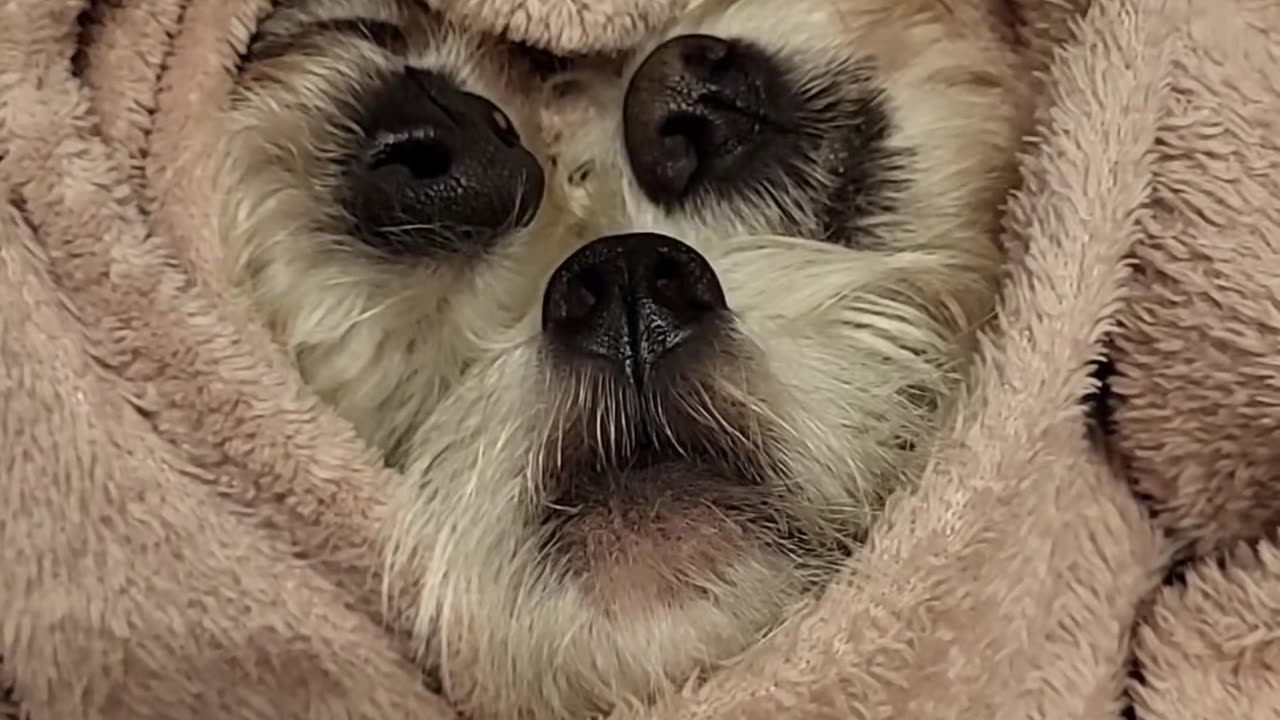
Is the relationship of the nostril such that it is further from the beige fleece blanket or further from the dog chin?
the dog chin

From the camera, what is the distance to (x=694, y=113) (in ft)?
4.31

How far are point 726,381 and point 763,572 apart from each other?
12 cm

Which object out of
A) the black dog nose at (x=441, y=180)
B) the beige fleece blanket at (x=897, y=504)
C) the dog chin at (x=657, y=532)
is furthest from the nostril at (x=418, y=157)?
the dog chin at (x=657, y=532)

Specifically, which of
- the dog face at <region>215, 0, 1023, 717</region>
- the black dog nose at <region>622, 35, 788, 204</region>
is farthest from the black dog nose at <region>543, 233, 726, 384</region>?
the black dog nose at <region>622, 35, 788, 204</region>

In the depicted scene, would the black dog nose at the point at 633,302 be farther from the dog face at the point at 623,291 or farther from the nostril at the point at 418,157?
the nostril at the point at 418,157

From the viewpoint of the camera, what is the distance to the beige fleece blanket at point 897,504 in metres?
1.11

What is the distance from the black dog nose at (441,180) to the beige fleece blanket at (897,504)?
118mm

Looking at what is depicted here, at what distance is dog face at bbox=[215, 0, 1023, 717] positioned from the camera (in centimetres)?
119

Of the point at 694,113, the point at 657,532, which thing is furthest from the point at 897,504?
the point at 694,113

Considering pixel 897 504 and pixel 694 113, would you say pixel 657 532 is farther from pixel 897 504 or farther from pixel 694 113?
pixel 694 113

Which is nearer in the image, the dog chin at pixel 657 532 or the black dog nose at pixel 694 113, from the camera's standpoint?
the dog chin at pixel 657 532

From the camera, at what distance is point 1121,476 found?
1.23 metres

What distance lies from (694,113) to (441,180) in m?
0.17

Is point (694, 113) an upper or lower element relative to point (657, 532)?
upper
